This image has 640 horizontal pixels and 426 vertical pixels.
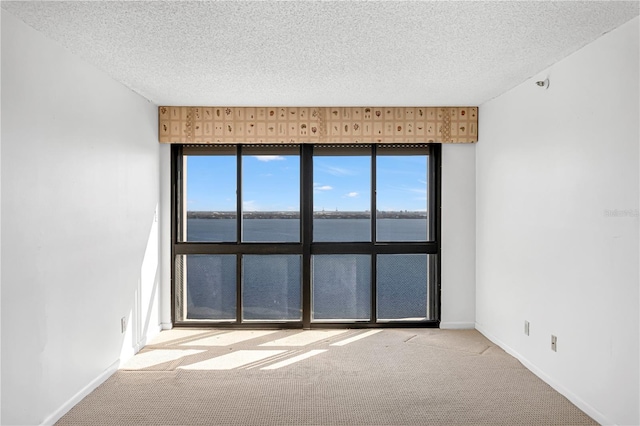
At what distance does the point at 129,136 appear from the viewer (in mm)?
4055

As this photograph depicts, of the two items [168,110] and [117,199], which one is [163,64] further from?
[168,110]

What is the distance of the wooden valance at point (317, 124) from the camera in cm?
483

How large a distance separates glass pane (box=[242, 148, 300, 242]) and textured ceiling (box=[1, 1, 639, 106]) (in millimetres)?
1077

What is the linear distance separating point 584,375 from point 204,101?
12.9 feet

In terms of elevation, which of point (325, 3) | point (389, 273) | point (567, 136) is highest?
point (325, 3)

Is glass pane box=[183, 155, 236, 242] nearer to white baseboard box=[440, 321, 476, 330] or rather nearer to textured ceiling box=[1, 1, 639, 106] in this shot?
textured ceiling box=[1, 1, 639, 106]

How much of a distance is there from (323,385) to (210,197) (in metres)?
2.64

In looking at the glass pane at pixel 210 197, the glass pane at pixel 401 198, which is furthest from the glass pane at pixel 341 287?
the glass pane at pixel 210 197

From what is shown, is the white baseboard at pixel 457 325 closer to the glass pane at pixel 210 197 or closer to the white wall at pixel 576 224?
the white wall at pixel 576 224

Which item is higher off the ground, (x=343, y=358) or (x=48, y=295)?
(x=48, y=295)

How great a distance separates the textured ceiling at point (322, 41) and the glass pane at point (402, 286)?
1894 millimetres

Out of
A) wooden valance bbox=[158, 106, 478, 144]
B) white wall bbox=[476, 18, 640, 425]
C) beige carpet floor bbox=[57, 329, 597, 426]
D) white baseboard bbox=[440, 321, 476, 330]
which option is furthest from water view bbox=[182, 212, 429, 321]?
white wall bbox=[476, 18, 640, 425]

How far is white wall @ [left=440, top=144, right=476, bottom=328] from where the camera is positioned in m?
4.97

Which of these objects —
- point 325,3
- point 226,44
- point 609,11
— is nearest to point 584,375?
point 609,11
